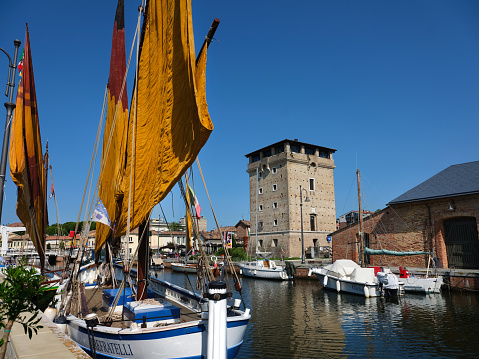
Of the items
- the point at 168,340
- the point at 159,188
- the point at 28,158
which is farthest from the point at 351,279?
the point at 28,158

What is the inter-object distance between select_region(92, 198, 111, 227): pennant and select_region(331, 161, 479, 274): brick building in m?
25.7

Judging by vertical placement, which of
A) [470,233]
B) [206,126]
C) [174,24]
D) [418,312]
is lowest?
[418,312]

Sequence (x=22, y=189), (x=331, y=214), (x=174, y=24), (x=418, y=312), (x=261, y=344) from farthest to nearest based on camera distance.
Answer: (x=331, y=214), (x=418, y=312), (x=261, y=344), (x=22, y=189), (x=174, y=24)

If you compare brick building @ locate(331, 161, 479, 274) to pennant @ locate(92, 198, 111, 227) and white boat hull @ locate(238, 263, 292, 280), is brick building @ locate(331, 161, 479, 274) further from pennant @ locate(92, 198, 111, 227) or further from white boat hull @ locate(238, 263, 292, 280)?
pennant @ locate(92, 198, 111, 227)

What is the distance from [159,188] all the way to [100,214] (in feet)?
11.4

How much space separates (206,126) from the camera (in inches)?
259

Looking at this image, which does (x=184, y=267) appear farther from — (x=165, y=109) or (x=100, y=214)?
(x=165, y=109)

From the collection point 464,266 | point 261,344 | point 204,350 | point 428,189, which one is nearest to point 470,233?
point 464,266

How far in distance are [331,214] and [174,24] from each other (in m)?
45.4

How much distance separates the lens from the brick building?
1005 inches

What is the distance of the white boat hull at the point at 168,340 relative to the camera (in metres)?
6.36

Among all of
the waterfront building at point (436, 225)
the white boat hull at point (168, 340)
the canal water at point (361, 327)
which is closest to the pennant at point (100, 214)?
the white boat hull at point (168, 340)

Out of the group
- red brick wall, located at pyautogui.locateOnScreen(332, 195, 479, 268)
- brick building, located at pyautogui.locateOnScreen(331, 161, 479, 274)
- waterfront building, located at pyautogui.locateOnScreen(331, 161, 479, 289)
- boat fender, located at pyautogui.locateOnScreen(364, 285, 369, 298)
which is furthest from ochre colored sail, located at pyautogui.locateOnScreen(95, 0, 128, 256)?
red brick wall, located at pyautogui.locateOnScreen(332, 195, 479, 268)

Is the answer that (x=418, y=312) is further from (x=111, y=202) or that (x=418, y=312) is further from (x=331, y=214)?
(x=331, y=214)
